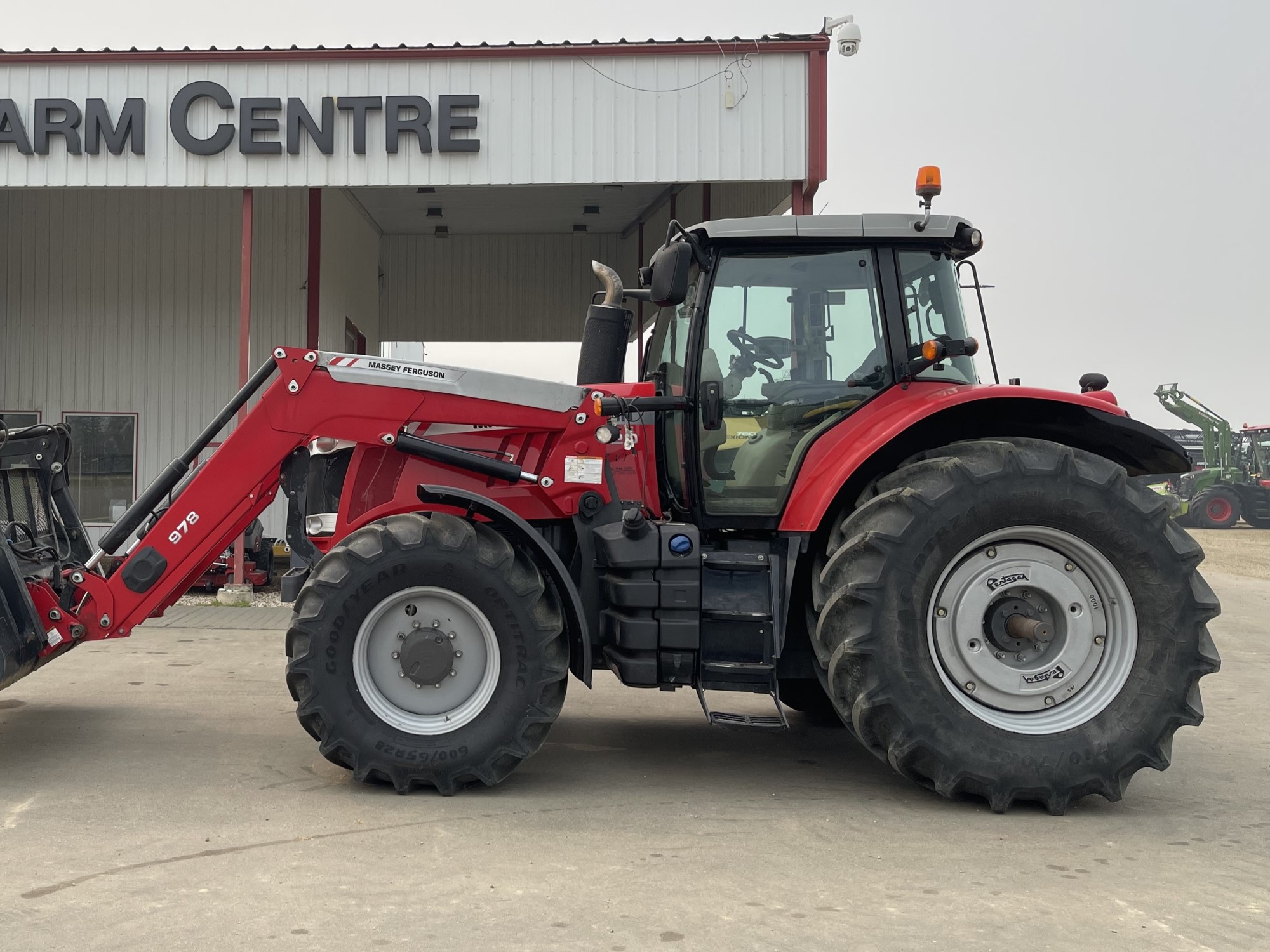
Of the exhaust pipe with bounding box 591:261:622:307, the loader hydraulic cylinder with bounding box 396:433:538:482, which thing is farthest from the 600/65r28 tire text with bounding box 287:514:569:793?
the exhaust pipe with bounding box 591:261:622:307

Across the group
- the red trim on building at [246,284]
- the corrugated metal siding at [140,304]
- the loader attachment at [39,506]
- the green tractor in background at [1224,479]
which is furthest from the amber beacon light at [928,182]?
the green tractor in background at [1224,479]

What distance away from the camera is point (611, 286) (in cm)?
565

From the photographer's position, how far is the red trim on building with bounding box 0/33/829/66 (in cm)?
1126

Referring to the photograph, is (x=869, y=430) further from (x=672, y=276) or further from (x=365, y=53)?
(x=365, y=53)

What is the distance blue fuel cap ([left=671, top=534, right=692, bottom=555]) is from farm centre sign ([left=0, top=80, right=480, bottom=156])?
24.8 ft

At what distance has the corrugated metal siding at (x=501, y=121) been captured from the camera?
441 inches

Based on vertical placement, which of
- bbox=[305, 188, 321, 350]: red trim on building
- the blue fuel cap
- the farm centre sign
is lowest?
the blue fuel cap

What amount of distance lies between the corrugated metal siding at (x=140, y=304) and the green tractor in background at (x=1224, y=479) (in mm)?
25591

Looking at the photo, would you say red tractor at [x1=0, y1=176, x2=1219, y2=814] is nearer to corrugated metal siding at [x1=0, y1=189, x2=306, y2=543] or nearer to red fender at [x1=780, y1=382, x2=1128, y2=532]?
red fender at [x1=780, y1=382, x2=1128, y2=532]

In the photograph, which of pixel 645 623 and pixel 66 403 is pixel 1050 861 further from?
pixel 66 403

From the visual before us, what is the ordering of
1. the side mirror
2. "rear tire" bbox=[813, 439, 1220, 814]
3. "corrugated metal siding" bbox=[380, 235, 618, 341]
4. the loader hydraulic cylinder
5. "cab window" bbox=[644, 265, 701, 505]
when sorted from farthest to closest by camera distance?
"corrugated metal siding" bbox=[380, 235, 618, 341], "cab window" bbox=[644, 265, 701, 505], the loader hydraulic cylinder, the side mirror, "rear tire" bbox=[813, 439, 1220, 814]

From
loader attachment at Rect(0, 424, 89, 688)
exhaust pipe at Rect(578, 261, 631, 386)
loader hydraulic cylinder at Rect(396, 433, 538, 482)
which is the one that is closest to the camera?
loader hydraulic cylinder at Rect(396, 433, 538, 482)

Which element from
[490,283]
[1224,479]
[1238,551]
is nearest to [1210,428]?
[1224,479]

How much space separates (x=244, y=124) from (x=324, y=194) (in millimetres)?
4206
